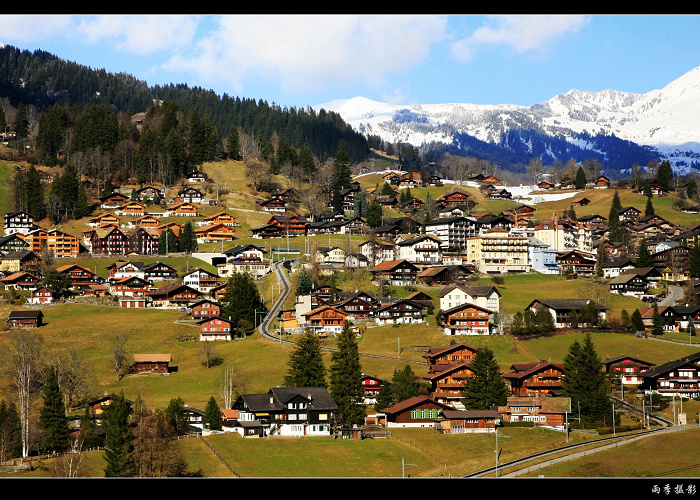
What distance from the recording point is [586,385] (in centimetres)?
6159

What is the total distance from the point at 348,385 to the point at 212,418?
40.7 ft

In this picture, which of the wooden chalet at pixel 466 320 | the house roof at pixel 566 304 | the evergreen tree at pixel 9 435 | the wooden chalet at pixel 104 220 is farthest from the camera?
→ the wooden chalet at pixel 104 220

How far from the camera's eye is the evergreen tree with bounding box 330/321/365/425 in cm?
6028

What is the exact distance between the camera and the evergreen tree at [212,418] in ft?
182

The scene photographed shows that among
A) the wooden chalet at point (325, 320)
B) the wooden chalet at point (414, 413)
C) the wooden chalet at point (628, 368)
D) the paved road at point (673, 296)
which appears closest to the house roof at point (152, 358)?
the wooden chalet at point (325, 320)

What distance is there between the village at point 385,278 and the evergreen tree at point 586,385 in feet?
4.58

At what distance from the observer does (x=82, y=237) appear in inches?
5010

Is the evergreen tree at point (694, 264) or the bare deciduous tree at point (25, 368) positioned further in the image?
the evergreen tree at point (694, 264)

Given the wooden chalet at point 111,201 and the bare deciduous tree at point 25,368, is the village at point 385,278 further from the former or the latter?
the bare deciduous tree at point 25,368

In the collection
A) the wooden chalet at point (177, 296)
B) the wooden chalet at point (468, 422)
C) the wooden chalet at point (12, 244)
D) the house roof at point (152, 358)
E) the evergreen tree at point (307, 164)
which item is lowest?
the wooden chalet at point (468, 422)

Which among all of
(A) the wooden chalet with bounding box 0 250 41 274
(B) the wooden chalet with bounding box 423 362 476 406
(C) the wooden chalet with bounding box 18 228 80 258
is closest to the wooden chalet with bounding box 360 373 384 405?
(B) the wooden chalet with bounding box 423 362 476 406

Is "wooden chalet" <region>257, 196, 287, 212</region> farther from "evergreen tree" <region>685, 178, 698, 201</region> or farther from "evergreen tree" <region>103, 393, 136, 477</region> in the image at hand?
"evergreen tree" <region>103, 393, 136, 477</region>

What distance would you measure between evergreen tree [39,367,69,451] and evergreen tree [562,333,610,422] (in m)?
39.8
